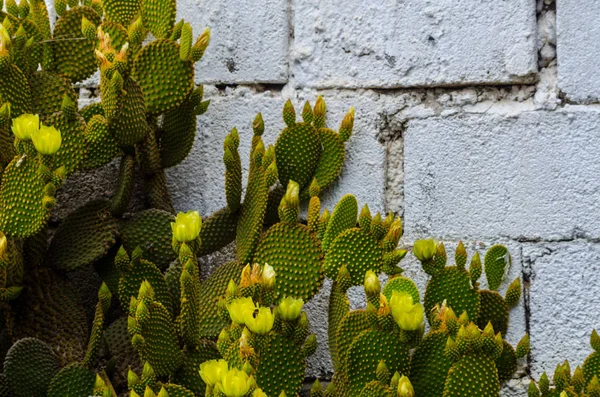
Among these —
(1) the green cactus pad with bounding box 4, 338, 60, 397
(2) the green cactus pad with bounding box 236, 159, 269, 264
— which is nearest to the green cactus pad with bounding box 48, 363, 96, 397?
(1) the green cactus pad with bounding box 4, 338, 60, 397

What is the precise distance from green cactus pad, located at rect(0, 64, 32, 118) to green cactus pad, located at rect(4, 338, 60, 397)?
51 cm

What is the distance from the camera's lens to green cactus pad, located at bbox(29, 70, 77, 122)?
7.12 feet

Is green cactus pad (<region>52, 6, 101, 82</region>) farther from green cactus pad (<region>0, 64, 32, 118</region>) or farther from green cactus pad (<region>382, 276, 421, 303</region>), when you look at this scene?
green cactus pad (<region>382, 276, 421, 303</region>)

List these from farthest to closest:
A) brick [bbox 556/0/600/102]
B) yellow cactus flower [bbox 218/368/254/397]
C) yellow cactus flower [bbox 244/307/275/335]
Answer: brick [bbox 556/0/600/102]
yellow cactus flower [bbox 244/307/275/335]
yellow cactus flower [bbox 218/368/254/397]

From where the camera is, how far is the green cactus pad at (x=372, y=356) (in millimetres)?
1808

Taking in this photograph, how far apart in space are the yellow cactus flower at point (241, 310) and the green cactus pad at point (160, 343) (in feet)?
1.01

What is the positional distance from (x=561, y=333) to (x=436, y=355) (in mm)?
388

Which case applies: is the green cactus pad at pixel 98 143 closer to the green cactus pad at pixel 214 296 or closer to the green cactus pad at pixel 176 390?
the green cactus pad at pixel 214 296

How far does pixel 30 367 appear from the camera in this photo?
2016 millimetres

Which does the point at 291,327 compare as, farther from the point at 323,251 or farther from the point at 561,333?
the point at 561,333

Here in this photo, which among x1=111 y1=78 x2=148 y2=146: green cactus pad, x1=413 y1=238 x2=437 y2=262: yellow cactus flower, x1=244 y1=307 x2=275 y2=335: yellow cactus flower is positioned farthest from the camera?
x1=111 y1=78 x2=148 y2=146: green cactus pad

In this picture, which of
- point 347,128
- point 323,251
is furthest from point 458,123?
point 323,251

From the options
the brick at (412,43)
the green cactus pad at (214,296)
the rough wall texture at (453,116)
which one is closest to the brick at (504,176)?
the rough wall texture at (453,116)

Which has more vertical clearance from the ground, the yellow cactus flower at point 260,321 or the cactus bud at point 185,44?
the cactus bud at point 185,44
